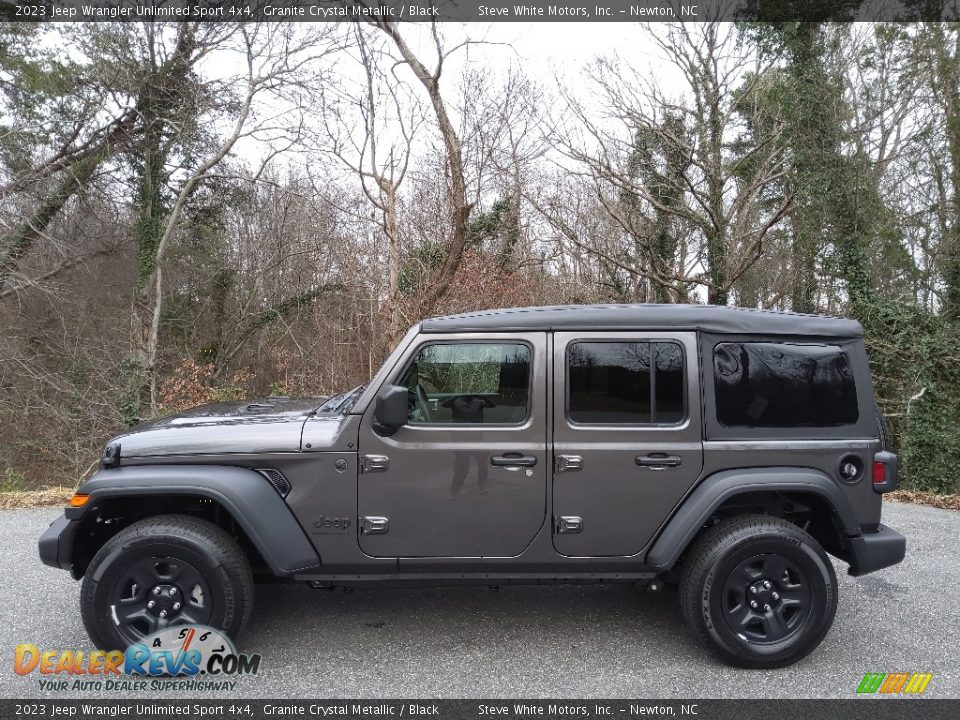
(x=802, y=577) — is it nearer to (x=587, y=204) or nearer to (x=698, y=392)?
(x=698, y=392)

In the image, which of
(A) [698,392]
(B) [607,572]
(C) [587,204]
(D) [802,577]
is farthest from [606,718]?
(C) [587,204]

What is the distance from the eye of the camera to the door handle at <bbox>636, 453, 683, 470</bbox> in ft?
11.0

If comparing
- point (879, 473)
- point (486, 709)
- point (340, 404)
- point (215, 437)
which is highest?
point (340, 404)

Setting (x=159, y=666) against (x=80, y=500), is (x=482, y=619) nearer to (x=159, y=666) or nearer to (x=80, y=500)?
(x=159, y=666)

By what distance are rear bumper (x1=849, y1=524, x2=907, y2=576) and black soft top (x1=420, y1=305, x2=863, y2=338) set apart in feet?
3.69

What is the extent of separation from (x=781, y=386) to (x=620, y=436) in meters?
0.95

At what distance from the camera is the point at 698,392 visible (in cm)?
341

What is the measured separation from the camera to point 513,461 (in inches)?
131

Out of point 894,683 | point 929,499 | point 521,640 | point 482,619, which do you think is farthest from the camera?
point 929,499

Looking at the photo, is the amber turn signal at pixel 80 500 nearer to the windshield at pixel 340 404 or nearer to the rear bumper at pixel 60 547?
the rear bumper at pixel 60 547

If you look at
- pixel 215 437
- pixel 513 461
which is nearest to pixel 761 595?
pixel 513 461

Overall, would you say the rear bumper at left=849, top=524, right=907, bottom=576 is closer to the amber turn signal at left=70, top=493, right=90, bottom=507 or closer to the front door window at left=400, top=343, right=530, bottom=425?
the front door window at left=400, top=343, right=530, bottom=425

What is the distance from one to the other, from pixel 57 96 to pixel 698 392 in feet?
53.3

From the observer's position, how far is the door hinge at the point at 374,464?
3318 millimetres
